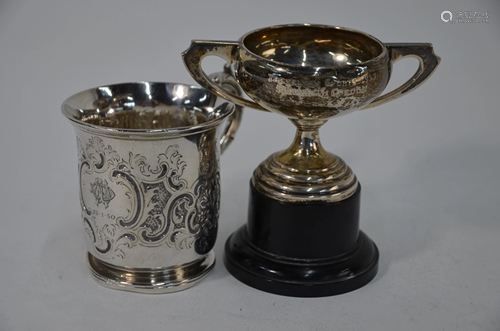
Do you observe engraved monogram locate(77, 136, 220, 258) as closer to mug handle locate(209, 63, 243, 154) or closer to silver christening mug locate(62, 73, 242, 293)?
silver christening mug locate(62, 73, 242, 293)

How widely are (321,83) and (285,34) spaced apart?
1.22 ft

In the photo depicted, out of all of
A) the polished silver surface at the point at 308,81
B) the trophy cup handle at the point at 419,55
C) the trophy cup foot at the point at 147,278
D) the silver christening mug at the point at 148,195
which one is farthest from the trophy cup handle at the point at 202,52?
the trophy cup foot at the point at 147,278

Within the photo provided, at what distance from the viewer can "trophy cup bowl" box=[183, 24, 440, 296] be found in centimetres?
154

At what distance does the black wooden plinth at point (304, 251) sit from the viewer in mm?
1653

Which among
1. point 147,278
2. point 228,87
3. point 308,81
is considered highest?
point 308,81

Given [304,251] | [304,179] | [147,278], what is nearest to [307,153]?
[304,179]

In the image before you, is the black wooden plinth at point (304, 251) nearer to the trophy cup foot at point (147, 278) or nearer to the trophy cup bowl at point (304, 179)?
the trophy cup bowl at point (304, 179)

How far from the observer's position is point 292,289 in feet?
5.44

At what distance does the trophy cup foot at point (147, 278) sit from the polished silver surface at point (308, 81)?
0.92 ft

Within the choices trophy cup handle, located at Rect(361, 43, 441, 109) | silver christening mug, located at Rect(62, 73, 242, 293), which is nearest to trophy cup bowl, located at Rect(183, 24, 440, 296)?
trophy cup handle, located at Rect(361, 43, 441, 109)

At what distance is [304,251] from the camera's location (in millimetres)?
1673

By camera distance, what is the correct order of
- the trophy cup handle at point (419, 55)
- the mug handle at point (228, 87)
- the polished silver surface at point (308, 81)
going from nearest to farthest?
the polished silver surface at point (308, 81) → the trophy cup handle at point (419, 55) → the mug handle at point (228, 87)

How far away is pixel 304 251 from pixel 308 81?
17.7 inches

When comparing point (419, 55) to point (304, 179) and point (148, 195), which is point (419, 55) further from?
point (148, 195)
